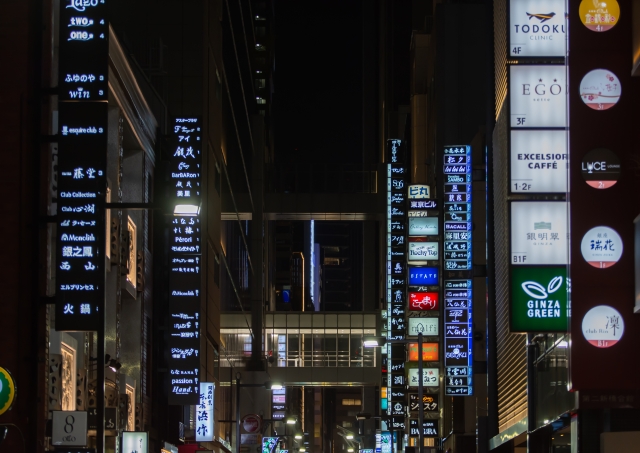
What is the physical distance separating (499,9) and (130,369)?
16111 millimetres

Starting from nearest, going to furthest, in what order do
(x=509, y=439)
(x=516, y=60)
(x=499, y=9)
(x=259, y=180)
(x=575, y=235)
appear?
(x=575, y=235) → (x=516, y=60) → (x=509, y=439) → (x=499, y=9) → (x=259, y=180)

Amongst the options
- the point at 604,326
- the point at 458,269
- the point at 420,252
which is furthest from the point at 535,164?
the point at 420,252

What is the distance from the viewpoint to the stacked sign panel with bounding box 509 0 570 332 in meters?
18.3

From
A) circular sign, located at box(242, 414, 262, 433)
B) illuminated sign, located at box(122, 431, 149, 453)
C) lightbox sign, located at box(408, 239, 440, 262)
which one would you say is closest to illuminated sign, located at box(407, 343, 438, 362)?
lightbox sign, located at box(408, 239, 440, 262)

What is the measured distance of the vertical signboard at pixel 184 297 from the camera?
3716 centimetres

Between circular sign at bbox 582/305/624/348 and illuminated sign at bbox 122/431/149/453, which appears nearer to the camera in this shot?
circular sign at bbox 582/305/624/348

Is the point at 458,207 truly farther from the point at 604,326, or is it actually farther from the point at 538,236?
the point at 604,326

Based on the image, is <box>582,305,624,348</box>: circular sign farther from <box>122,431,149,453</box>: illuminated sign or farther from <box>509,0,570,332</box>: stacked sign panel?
<box>122,431,149,453</box>: illuminated sign

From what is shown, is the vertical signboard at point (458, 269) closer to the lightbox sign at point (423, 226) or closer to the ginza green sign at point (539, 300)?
the lightbox sign at point (423, 226)

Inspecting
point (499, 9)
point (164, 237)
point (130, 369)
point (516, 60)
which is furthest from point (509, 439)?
point (164, 237)

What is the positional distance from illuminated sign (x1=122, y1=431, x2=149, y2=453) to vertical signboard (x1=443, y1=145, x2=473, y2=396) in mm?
12963

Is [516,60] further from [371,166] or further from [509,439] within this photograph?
[371,166]

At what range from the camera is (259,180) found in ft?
254

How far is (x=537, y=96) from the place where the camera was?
19.2 meters
